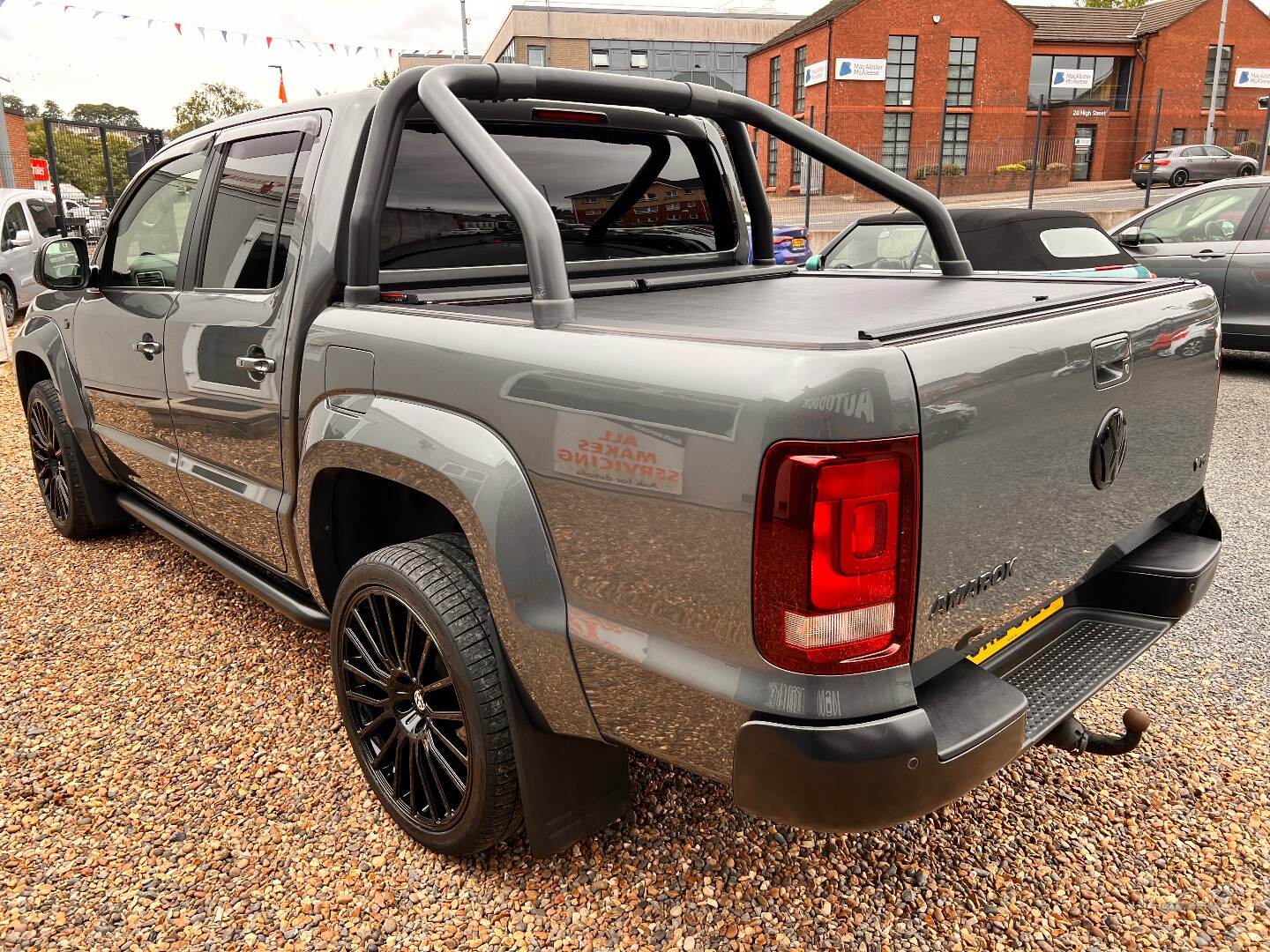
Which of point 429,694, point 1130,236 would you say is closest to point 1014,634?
point 429,694

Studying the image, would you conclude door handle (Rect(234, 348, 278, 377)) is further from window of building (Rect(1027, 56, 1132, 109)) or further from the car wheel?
window of building (Rect(1027, 56, 1132, 109))

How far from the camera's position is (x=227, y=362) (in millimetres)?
3014

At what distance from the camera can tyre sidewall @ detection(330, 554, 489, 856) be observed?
2170 millimetres

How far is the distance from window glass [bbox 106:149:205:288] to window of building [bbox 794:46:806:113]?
4055 cm

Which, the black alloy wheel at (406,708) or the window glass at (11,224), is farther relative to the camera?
the window glass at (11,224)

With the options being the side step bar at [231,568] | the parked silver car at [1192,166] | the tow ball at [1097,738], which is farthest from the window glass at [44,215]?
the parked silver car at [1192,166]

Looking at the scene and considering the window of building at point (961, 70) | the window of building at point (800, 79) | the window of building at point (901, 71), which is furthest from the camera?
the window of building at point (800, 79)

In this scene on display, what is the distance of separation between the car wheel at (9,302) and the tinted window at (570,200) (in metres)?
12.9

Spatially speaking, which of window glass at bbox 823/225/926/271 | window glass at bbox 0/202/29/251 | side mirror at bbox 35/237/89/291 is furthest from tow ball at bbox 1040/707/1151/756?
window glass at bbox 0/202/29/251

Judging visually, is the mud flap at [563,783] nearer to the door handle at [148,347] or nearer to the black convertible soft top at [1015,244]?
the door handle at [148,347]

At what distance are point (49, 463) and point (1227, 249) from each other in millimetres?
9383

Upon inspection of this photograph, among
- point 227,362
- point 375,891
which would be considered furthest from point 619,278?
point 375,891

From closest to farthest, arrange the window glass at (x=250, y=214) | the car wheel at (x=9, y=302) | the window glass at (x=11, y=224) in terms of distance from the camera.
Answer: the window glass at (x=250, y=214) < the car wheel at (x=9, y=302) < the window glass at (x=11, y=224)

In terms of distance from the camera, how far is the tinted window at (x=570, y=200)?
113 inches
